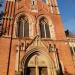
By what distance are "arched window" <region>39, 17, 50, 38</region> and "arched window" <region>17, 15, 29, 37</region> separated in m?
1.75

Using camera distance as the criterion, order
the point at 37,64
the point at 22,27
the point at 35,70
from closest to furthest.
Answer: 1. the point at 35,70
2. the point at 37,64
3. the point at 22,27

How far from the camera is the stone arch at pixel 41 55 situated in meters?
14.6

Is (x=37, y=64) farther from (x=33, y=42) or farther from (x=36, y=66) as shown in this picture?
(x=33, y=42)

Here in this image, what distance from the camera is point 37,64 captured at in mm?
14992

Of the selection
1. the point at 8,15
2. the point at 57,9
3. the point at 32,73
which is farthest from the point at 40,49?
the point at 57,9

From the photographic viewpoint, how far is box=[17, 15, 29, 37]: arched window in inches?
685

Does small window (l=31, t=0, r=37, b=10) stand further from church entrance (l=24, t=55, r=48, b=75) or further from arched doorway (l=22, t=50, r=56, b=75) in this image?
church entrance (l=24, t=55, r=48, b=75)

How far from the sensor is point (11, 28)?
17.1m

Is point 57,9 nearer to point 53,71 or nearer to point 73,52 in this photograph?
point 73,52

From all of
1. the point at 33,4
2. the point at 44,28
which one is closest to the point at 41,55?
the point at 44,28

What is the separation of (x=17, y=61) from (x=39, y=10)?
8.33 metres

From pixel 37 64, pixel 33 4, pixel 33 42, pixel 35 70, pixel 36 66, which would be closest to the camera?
pixel 35 70

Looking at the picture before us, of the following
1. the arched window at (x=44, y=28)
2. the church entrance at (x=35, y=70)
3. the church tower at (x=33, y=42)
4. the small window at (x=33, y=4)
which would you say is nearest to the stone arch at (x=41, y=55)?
the church tower at (x=33, y=42)

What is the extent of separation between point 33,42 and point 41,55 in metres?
1.63
